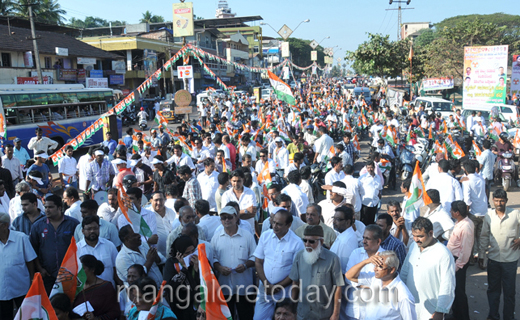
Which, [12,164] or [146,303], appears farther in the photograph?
[12,164]

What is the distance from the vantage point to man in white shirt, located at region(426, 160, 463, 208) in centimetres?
614

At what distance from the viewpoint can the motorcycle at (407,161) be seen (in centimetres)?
1101

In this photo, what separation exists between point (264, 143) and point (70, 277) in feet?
30.5

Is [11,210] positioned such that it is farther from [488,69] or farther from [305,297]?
[488,69]

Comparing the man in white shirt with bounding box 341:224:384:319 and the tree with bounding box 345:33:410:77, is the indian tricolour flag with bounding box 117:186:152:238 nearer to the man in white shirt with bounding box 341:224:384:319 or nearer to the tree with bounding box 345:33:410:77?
the man in white shirt with bounding box 341:224:384:319

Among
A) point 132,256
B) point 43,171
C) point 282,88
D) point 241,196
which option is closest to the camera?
point 132,256

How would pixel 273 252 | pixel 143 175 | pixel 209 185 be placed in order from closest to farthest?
pixel 273 252 → pixel 209 185 → pixel 143 175

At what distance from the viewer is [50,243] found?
4582 mm

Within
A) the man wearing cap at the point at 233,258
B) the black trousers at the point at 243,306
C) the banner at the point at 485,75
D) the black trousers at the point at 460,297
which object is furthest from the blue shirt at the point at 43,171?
the banner at the point at 485,75

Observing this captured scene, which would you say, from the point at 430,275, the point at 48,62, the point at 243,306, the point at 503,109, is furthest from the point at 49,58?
the point at 430,275

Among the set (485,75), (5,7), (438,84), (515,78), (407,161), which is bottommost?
(407,161)

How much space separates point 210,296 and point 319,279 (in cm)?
96

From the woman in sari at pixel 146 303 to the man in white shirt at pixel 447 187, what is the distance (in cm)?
450

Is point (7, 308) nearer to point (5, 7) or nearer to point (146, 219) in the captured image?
point (146, 219)
